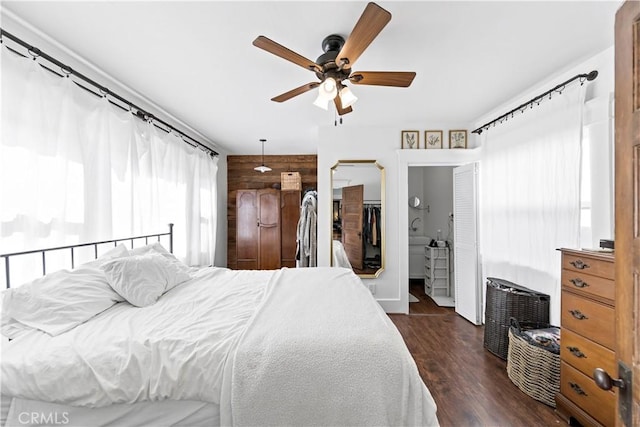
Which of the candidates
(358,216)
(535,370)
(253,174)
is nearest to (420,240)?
(358,216)

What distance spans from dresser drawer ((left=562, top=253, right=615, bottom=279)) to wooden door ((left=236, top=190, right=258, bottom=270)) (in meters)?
4.42

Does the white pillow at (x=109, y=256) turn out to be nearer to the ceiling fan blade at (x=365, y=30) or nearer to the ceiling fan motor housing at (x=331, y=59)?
the ceiling fan motor housing at (x=331, y=59)

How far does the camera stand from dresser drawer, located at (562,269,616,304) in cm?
158

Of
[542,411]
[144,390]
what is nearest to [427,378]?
[542,411]

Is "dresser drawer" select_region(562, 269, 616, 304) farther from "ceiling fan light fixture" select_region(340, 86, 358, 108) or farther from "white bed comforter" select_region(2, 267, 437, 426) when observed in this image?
"ceiling fan light fixture" select_region(340, 86, 358, 108)

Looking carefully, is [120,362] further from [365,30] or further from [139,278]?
[365,30]

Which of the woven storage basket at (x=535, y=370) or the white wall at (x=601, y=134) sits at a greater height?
the white wall at (x=601, y=134)

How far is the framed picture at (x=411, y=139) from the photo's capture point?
3.86 m

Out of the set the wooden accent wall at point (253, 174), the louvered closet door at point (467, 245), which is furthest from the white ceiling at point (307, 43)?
the wooden accent wall at point (253, 174)

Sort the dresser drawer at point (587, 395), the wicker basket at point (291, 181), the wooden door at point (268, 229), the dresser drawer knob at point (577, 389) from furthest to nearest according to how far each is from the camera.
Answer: the wicker basket at point (291, 181)
the wooden door at point (268, 229)
the dresser drawer knob at point (577, 389)
the dresser drawer at point (587, 395)

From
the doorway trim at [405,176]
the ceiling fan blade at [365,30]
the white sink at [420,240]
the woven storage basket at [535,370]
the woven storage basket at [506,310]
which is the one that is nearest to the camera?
the ceiling fan blade at [365,30]

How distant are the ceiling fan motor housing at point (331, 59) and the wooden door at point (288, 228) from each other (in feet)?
11.3

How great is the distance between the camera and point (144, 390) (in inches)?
43.9

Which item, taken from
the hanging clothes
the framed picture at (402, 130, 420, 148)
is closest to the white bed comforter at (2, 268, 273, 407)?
the hanging clothes
